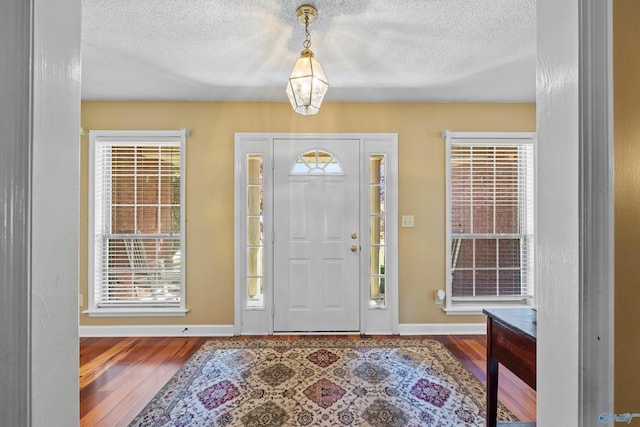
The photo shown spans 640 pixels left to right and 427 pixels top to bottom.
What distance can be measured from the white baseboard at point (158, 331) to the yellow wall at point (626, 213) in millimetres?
3308

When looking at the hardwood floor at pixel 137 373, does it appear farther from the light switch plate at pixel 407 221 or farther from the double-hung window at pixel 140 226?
the light switch plate at pixel 407 221

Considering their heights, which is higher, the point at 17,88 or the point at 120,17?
the point at 120,17

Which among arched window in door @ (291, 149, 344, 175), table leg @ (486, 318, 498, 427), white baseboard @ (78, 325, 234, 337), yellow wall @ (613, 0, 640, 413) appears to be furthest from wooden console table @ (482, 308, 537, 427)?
white baseboard @ (78, 325, 234, 337)

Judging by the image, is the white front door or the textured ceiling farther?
the white front door

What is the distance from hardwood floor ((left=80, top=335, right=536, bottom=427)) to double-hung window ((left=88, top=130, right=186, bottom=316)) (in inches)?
14.4

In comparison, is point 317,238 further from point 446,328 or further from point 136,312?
point 136,312

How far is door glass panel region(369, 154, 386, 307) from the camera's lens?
136 inches

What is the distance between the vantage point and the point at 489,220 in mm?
3506

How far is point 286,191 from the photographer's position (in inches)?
134

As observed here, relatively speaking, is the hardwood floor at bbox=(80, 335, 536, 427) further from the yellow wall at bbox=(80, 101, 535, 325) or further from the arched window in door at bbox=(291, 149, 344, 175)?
the arched window in door at bbox=(291, 149, 344, 175)

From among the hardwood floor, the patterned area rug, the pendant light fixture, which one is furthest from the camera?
the hardwood floor

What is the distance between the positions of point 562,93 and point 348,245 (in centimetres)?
286

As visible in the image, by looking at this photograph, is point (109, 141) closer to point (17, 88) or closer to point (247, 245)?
point (247, 245)

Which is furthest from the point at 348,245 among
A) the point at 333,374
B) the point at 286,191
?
the point at 333,374
